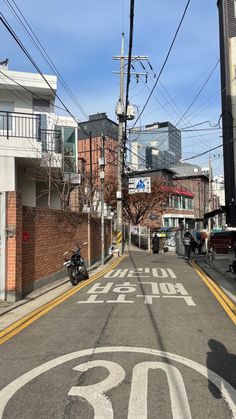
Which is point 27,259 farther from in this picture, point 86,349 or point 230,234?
point 230,234

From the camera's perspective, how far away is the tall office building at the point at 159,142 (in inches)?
1037

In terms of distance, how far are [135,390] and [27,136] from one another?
15.9 metres

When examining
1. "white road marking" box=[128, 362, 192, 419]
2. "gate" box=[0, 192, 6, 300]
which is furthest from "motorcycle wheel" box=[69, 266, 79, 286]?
"white road marking" box=[128, 362, 192, 419]

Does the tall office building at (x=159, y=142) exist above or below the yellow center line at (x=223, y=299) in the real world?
above

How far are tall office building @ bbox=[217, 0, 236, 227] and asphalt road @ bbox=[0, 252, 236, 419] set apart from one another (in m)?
18.2

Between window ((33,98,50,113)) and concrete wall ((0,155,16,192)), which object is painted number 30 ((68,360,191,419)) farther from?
window ((33,98,50,113))

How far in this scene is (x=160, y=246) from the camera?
39.9m

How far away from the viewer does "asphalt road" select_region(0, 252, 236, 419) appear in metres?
4.42

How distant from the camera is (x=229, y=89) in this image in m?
26.8

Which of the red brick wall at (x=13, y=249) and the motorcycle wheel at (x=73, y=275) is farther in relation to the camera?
the motorcycle wheel at (x=73, y=275)

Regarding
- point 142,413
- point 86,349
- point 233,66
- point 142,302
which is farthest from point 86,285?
point 233,66

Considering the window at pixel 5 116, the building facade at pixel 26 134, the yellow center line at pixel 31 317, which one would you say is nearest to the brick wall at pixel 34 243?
the yellow center line at pixel 31 317

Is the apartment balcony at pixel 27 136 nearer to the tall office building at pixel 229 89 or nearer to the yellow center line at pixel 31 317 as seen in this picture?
the yellow center line at pixel 31 317

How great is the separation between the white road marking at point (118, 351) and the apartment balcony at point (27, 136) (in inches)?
517
